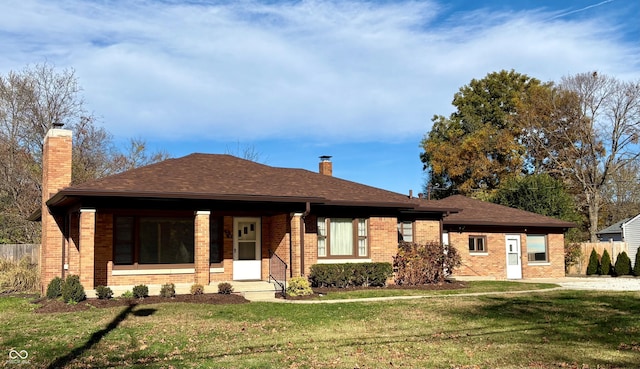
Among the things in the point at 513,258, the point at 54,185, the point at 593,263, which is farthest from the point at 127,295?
the point at 593,263

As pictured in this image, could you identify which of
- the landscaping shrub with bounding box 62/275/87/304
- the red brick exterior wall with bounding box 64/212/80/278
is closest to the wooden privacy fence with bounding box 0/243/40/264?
the red brick exterior wall with bounding box 64/212/80/278

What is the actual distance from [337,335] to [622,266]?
24.9 metres

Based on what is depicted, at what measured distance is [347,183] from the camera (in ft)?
75.8

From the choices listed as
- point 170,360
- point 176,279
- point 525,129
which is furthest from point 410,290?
point 525,129

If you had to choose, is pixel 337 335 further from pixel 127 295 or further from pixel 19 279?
pixel 19 279

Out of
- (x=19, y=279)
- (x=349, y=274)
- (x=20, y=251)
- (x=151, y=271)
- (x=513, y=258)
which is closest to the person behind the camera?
(x=151, y=271)

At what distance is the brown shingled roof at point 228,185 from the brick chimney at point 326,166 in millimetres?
2558

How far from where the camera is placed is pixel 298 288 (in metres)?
17.2

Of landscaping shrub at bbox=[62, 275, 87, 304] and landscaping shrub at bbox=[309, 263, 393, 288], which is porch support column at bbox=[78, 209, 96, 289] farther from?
landscaping shrub at bbox=[309, 263, 393, 288]

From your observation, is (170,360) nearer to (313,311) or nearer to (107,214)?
(313,311)

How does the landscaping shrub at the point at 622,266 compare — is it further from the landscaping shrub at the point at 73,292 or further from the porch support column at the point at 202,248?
the landscaping shrub at the point at 73,292

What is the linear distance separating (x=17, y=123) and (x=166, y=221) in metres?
19.3

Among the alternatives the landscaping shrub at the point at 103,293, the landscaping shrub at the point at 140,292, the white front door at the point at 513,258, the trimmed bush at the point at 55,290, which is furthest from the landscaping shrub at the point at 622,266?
the trimmed bush at the point at 55,290

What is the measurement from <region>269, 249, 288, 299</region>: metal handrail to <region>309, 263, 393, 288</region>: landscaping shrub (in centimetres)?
93
